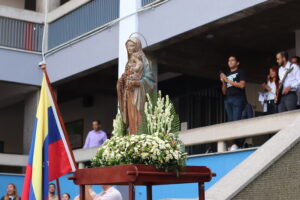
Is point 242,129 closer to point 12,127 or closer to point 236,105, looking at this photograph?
point 236,105

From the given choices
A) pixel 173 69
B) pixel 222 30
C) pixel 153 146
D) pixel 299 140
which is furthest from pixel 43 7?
pixel 153 146

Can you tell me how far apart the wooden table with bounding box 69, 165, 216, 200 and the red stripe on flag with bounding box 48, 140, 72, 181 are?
8.20 feet

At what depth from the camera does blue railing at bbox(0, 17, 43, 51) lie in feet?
59.9

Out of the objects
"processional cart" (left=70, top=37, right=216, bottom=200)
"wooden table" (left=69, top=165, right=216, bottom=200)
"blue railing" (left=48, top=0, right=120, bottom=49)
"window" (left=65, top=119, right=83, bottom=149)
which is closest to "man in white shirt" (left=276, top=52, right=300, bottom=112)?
"processional cart" (left=70, top=37, right=216, bottom=200)


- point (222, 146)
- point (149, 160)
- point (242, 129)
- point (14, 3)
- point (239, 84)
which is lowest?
point (149, 160)

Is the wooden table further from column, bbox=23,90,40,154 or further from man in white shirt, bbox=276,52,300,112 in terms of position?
column, bbox=23,90,40,154

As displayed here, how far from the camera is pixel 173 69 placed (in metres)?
17.4

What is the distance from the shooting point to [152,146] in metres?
6.20

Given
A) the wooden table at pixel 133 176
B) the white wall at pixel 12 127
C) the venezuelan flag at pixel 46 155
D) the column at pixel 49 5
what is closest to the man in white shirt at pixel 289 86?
the venezuelan flag at pixel 46 155

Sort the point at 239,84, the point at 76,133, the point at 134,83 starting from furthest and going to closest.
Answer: the point at 76,133
the point at 239,84
the point at 134,83

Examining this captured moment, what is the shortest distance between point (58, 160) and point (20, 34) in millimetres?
9858

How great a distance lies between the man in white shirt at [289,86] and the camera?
11.3 m

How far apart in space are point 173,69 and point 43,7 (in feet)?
14.6

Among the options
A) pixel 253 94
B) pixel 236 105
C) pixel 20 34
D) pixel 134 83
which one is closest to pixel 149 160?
pixel 134 83
